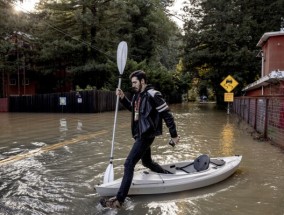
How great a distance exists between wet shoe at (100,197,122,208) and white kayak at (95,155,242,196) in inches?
7.2

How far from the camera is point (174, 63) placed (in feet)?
269

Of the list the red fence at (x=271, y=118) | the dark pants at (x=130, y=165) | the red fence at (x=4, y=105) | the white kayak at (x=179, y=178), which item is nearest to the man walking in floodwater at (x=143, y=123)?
the dark pants at (x=130, y=165)

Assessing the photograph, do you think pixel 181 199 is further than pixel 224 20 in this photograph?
No

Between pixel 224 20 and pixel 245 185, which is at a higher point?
pixel 224 20

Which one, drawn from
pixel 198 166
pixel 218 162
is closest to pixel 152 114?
pixel 198 166

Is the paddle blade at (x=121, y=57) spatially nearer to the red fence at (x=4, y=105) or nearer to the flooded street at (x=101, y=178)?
the flooded street at (x=101, y=178)

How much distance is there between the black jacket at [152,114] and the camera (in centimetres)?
499

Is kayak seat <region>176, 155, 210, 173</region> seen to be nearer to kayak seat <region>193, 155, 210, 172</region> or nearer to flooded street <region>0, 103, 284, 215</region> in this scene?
kayak seat <region>193, 155, 210, 172</region>

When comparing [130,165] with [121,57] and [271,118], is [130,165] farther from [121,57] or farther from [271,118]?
[271,118]

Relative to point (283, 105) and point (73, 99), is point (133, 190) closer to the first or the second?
point (283, 105)

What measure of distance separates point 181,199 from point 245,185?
4.82 ft

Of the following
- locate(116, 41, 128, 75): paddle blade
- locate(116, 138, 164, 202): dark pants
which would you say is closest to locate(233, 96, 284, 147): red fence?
locate(116, 41, 128, 75): paddle blade

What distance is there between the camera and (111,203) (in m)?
5.06

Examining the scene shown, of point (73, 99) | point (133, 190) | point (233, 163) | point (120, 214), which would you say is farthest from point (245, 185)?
point (73, 99)
